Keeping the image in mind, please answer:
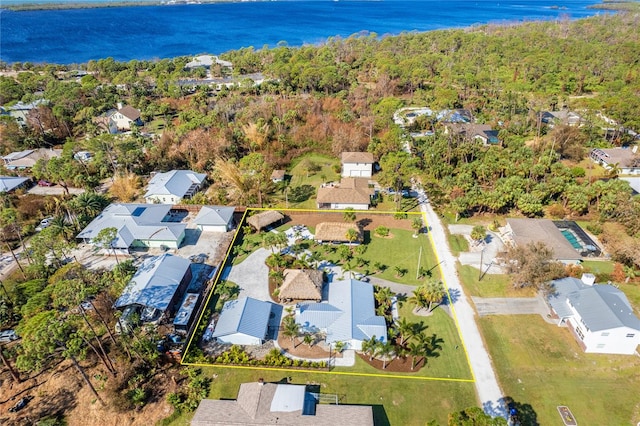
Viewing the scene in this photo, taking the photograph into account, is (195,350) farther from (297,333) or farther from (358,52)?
(358,52)

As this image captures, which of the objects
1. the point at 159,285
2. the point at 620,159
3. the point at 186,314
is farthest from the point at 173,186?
the point at 620,159

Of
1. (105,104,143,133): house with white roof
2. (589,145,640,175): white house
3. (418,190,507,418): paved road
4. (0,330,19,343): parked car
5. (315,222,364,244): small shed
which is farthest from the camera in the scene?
(105,104,143,133): house with white roof

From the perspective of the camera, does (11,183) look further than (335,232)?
Yes

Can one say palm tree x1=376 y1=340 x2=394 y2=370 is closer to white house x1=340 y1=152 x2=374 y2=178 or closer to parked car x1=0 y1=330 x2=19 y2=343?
parked car x1=0 y1=330 x2=19 y2=343

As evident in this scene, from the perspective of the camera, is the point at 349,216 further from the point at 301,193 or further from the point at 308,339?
the point at 308,339

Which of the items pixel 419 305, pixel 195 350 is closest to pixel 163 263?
pixel 195 350

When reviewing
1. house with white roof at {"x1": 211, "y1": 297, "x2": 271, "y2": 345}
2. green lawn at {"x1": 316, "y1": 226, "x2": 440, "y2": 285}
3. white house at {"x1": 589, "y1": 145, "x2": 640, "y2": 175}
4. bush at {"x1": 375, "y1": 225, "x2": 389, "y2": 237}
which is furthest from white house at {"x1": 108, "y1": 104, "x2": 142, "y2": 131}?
white house at {"x1": 589, "y1": 145, "x2": 640, "y2": 175}

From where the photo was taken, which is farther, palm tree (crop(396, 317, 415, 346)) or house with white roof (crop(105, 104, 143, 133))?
house with white roof (crop(105, 104, 143, 133))
